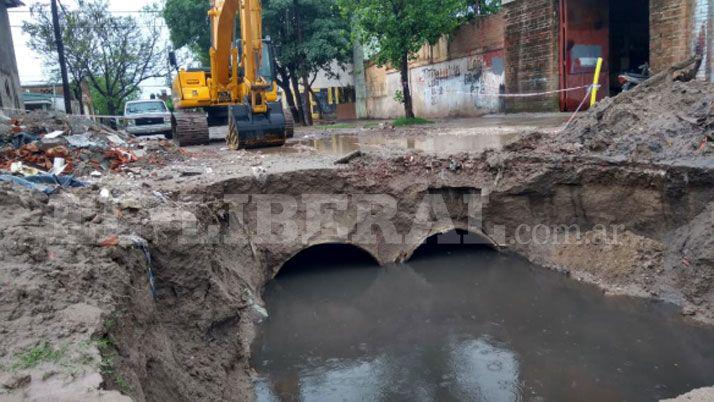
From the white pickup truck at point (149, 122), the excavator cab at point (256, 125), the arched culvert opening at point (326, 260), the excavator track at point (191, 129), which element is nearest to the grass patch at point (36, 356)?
the arched culvert opening at point (326, 260)

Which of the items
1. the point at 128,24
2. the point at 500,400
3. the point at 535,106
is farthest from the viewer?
the point at 128,24

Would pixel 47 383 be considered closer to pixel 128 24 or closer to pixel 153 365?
pixel 153 365

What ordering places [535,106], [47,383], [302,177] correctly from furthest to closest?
[535,106], [302,177], [47,383]

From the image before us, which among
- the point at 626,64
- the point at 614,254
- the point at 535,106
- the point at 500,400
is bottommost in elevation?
the point at 500,400

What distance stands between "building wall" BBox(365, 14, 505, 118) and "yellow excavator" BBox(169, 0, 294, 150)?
24.0 ft

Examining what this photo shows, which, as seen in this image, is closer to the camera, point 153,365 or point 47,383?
point 47,383

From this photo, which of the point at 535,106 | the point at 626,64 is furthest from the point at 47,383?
the point at 626,64

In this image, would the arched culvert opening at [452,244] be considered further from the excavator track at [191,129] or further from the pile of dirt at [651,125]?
the excavator track at [191,129]

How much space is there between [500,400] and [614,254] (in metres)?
3.68

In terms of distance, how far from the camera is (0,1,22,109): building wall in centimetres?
1833

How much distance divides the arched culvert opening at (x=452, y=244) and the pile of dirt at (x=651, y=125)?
2.17 meters

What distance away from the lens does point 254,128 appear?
1233 cm

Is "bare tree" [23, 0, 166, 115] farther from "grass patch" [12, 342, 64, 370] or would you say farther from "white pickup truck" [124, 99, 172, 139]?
"grass patch" [12, 342, 64, 370]

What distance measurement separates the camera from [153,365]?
416 centimetres
